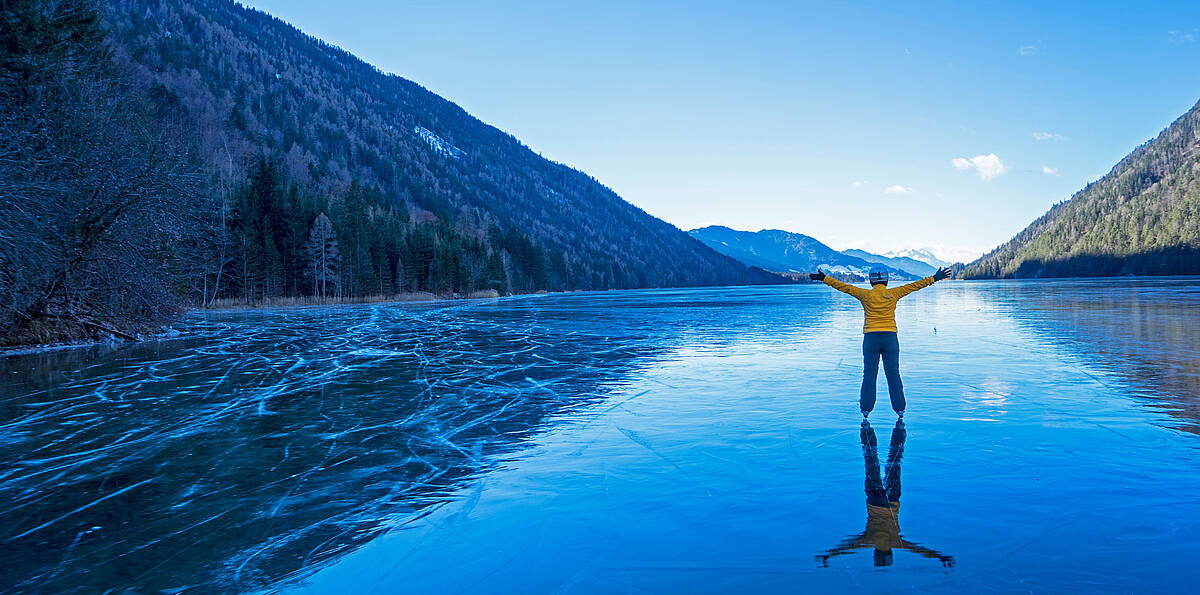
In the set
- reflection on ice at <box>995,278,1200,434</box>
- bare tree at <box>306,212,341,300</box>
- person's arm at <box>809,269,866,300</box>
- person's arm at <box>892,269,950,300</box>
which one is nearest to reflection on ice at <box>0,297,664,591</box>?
person's arm at <box>809,269,866,300</box>

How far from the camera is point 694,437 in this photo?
340 inches

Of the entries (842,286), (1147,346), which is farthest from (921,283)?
(1147,346)

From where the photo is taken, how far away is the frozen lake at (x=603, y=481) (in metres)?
4.61

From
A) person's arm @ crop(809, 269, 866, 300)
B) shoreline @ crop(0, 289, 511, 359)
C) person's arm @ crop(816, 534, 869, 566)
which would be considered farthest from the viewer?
shoreline @ crop(0, 289, 511, 359)

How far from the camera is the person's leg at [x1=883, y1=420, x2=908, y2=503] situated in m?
6.15

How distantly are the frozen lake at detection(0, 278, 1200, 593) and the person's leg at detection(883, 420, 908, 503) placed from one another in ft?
0.20

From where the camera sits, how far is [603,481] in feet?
22.3

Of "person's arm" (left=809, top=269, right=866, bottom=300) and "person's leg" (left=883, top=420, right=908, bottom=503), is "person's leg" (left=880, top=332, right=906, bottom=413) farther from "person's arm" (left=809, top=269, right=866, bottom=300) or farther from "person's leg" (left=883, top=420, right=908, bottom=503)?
"person's arm" (left=809, top=269, right=866, bottom=300)

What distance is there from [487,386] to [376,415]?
328 centimetres

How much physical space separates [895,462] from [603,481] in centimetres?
338

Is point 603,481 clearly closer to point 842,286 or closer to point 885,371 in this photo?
point 885,371

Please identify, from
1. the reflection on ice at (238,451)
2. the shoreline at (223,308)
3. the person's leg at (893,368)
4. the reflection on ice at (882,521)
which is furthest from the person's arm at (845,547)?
the shoreline at (223,308)

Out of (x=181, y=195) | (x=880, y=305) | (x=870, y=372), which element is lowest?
(x=870, y=372)

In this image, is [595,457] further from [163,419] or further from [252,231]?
[252,231]
